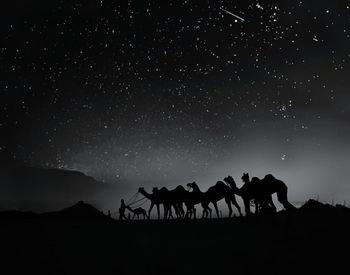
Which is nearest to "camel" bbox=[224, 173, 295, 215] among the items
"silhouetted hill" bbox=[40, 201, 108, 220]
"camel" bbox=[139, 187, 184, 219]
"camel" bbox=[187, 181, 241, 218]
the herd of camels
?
the herd of camels

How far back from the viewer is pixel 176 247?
10281 millimetres

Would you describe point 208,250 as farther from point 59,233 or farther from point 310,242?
point 59,233

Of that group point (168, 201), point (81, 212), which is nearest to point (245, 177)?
point (168, 201)

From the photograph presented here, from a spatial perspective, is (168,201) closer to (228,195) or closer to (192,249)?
(228,195)

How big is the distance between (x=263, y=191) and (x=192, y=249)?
8.27 meters

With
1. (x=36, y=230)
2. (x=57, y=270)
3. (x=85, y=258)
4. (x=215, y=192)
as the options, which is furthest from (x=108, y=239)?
(x=215, y=192)

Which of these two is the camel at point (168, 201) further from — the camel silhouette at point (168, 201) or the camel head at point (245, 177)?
the camel head at point (245, 177)

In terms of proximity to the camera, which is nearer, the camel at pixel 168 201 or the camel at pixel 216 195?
the camel at pixel 216 195

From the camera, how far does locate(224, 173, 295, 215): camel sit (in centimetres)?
1614

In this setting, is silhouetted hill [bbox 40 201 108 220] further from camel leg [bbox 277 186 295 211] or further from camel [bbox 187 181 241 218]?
camel leg [bbox 277 186 295 211]

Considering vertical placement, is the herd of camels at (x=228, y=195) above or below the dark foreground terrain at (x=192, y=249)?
above

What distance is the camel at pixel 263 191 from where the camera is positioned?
53.0 feet

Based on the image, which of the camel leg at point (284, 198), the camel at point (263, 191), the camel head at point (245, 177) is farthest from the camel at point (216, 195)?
the camel leg at point (284, 198)

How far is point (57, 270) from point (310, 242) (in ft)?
22.3
